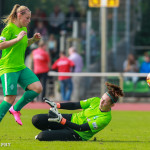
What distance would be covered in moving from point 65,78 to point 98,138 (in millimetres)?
10287

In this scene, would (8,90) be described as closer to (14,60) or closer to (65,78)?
(14,60)

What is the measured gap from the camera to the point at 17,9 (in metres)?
8.42

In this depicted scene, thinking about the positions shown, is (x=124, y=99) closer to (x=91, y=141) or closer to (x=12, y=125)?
(x=12, y=125)

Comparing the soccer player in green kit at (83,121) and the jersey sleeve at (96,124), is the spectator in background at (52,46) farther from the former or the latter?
A: the jersey sleeve at (96,124)

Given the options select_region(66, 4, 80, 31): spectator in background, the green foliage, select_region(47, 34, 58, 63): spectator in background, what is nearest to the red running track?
select_region(47, 34, 58, 63): spectator in background

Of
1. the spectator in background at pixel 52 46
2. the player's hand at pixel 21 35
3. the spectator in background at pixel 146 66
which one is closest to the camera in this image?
the player's hand at pixel 21 35

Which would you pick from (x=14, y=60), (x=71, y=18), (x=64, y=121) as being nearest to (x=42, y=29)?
(x=71, y=18)

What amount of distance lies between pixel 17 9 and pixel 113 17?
13.5m

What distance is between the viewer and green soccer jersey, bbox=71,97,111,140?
7.92m

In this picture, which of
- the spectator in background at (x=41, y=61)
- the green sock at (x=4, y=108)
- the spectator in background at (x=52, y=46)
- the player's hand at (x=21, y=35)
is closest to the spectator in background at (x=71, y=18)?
the spectator in background at (x=52, y=46)

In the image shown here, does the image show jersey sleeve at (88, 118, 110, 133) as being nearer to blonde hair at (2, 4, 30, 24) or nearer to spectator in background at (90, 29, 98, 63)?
blonde hair at (2, 4, 30, 24)

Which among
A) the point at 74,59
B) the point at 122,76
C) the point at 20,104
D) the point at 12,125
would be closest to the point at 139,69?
the point at 122,76

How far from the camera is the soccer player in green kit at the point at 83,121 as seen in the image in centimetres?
784

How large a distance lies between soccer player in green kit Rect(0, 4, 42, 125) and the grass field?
0.56 meters
